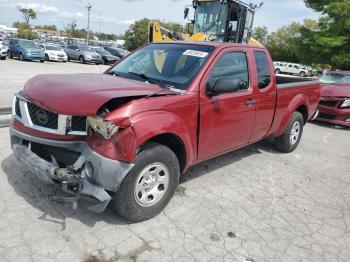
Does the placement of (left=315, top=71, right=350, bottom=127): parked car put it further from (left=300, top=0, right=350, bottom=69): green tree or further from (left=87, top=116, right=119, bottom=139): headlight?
(left=300, top=0, right=350, bottom=69): green tree

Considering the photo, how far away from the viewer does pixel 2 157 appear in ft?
16.0

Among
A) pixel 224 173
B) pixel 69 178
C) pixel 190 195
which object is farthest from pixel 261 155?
pixel 69 178

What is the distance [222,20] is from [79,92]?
10977mm

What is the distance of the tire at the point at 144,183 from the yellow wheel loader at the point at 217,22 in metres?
9.79

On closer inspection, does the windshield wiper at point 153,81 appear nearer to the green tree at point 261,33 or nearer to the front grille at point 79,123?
the front grille at point 79,123

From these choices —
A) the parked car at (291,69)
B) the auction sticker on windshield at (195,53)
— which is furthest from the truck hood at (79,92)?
the parked car at (291,69)

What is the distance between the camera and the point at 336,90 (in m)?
9.59

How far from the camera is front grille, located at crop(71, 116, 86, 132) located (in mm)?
3283

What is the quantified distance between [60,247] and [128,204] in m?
0.72

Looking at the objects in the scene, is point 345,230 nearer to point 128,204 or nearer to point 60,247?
point 128,204

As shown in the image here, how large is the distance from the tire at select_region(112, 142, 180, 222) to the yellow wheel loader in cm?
979

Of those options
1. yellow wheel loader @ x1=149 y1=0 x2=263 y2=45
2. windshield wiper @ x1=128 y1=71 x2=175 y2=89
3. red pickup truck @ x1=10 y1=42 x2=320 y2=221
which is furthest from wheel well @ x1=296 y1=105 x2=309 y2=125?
yellow wheel loader @ x1=149 y1=0 x2=263 y2=45

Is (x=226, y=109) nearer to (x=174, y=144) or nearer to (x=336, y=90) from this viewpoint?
(x=174, y=144)

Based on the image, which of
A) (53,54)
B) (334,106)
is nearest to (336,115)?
(334,106)
